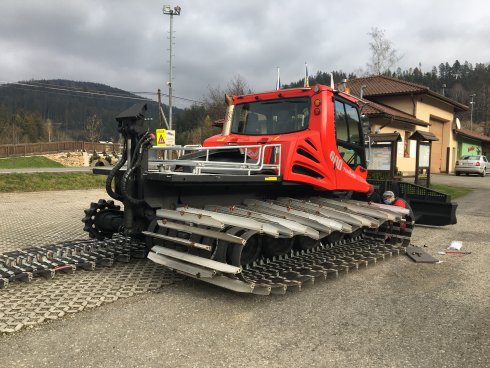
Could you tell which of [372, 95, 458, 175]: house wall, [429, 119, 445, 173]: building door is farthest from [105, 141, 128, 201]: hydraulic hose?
[429, 119, 445, 173]: building door

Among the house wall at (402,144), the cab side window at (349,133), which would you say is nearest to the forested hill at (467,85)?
the house wall at (402,144)

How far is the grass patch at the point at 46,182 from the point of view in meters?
14.5

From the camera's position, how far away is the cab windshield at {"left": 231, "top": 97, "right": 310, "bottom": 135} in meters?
5.71

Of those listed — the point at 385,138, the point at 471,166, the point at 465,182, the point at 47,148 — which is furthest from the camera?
the point at 47,148

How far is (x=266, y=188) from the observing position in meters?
5.24

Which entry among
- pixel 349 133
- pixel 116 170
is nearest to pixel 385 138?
pixel 349 133

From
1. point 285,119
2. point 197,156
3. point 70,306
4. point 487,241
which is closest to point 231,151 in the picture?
point 197,156

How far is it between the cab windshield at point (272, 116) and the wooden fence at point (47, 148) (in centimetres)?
3099

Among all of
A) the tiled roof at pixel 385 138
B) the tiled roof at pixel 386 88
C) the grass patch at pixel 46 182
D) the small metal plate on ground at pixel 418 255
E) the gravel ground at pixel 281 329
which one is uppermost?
the tiled roof at pixel 386 88

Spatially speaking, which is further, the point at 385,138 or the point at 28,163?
the point at 28,163

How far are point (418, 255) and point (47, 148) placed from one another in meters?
37.7

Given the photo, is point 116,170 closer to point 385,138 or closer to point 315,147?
point 315,147

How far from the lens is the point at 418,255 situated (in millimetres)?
5980

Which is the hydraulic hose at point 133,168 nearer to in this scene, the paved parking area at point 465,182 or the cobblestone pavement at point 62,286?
the cobblestone pavement at point 62,286
